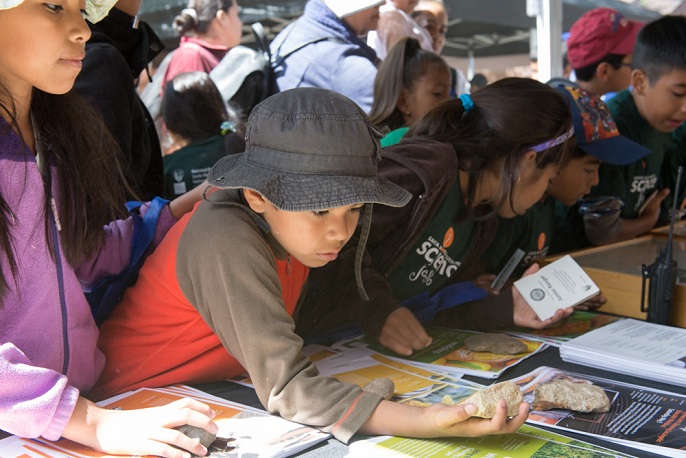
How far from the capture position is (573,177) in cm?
222

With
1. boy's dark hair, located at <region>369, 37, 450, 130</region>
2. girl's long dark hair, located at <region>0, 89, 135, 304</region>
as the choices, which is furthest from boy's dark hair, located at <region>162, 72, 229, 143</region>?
girl's long dark hair, located at <region>0, 89, 135, 304</region>

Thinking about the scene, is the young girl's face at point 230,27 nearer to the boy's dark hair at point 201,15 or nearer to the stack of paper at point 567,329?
the boy's dark hair at point 201,15

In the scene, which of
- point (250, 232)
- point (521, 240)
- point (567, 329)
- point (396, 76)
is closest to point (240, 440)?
point (250, 232)

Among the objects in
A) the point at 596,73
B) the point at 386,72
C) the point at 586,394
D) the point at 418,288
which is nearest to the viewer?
the point at 586,394

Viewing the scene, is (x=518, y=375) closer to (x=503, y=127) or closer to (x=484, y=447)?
(x=484, y=447)

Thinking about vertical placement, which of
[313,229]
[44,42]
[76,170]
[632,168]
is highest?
[44,42]

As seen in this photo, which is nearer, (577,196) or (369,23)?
(577,196)

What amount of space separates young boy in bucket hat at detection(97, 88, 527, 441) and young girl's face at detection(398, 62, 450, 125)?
1.52 metres

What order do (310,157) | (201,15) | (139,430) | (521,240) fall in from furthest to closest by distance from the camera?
1. (201,15)
2. (521,240)
3. (310,157)
4. (139,430)

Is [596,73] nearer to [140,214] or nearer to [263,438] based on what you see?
[140,214]

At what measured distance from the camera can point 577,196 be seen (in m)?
2.25

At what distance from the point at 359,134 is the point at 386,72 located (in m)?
1.58

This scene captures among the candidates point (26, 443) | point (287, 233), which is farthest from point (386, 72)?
point (26, 443)

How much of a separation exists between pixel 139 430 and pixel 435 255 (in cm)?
94
